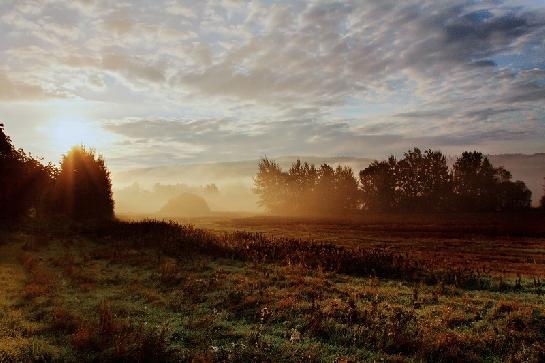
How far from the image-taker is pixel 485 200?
81.6m

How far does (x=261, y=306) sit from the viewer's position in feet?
49.6

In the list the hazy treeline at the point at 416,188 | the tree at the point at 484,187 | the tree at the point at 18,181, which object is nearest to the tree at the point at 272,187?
the hazy treeline at the point at 416,188

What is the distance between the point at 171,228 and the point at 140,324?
24984mm

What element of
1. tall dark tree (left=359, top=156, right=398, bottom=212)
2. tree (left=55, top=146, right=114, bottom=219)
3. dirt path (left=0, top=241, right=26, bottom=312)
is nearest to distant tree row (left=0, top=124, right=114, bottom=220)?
tree (left=55, top=146, right=114, bottom=219)

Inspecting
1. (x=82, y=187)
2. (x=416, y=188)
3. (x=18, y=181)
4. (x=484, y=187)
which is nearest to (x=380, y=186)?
(x=416, y=188)

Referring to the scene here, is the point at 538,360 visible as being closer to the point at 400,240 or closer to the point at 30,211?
→ the point at 400,240

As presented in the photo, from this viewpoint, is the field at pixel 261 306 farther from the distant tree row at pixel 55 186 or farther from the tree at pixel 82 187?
the tree at pixel 82 187

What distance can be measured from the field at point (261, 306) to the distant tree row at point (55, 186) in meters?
14.2

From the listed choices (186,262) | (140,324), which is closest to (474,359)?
(140,324)

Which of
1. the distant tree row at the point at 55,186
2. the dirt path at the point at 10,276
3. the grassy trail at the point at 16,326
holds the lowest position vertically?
the grassy trail at the point at 16,326

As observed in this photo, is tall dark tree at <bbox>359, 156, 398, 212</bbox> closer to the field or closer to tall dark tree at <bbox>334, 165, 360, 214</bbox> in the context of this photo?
tall dark tree at <bbox>334, 165, 360, 214</bbox>

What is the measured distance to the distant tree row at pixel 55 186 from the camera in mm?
41156

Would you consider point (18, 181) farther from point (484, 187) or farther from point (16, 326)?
point (484, 187)

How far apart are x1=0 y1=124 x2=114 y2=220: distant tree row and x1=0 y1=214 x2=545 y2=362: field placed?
14.2 meters
